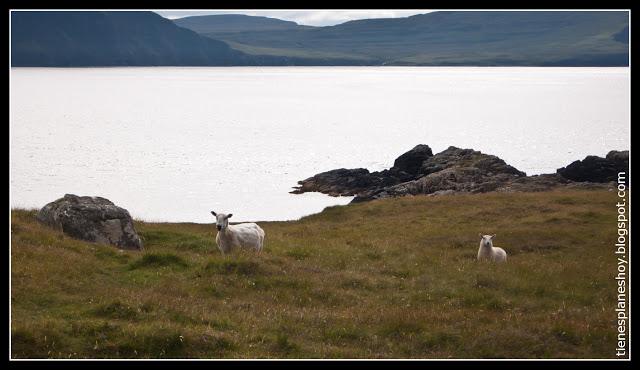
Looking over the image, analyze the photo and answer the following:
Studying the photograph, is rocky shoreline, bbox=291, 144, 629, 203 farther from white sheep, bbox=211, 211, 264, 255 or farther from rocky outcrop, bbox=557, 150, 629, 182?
white sheep, bbox=211, 211, 264, 255

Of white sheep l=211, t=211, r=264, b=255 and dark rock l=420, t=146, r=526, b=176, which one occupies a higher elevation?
dark rock l=420, t=146, r=526, b=176

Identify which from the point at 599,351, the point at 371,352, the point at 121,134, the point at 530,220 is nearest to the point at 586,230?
the point at 530,220

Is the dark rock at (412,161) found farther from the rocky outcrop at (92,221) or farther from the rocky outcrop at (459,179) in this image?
the rocky outcrop at (92,221)

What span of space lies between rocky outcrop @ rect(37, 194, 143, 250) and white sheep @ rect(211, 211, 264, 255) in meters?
4.60

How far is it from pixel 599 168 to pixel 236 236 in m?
50.9

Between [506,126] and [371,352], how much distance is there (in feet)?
566

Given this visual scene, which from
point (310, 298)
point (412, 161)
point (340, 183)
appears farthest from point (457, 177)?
point (310, 298)

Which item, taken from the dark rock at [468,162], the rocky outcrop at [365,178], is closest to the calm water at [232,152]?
the rocky outcrop at [365,178]

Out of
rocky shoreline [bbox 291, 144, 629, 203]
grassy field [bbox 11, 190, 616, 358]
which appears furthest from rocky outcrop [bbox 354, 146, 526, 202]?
grassy field [bbox 11, 190, 616, 358]

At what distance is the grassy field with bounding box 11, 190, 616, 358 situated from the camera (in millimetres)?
16750

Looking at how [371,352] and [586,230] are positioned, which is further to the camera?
[586,230]

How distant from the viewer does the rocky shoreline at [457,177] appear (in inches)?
2566
